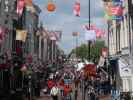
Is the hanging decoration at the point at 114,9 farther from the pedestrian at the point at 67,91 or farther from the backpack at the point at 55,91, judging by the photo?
the backpack at the point at 55,91

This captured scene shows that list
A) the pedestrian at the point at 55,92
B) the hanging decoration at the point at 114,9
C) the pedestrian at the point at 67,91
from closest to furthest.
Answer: the hanging decoration at the point at 114,9, the pedestrian at the point at 55,92, the pedestrian at the point at 67,91

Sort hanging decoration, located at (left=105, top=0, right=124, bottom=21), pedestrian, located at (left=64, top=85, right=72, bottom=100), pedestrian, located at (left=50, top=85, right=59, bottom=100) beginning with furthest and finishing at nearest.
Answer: pedestrian, located at (left=64, top=85, right=72, bottom=100) → pedestrian, located at (left=50, top=85, right=59, bottom=100) → hanging decoration, located at (left=105, top=0, right=124, bottom=21)

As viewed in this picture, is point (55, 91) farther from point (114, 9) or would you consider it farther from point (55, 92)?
point (114, 9)

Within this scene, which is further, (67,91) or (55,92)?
(67,91)

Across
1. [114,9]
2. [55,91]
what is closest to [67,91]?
[55,91]

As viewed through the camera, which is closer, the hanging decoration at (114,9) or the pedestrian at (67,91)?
the hanging decoration at (114,9)

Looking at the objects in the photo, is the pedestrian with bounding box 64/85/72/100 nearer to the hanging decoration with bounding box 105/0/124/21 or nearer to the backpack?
the backpack

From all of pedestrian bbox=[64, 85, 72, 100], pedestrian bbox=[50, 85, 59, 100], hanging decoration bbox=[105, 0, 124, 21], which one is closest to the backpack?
pedestrian bbox=[50, 85, 59, 100]

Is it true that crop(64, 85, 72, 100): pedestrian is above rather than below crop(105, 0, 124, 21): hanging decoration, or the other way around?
below

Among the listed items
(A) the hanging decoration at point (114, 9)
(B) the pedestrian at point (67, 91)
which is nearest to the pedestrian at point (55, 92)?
(B) the pedestrian at point (67, 91)

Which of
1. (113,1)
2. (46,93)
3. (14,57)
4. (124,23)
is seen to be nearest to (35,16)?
(14,57)

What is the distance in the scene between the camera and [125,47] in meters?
40.6

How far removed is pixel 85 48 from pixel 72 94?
373 ft

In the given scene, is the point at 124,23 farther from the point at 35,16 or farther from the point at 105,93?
the point at 35,16
